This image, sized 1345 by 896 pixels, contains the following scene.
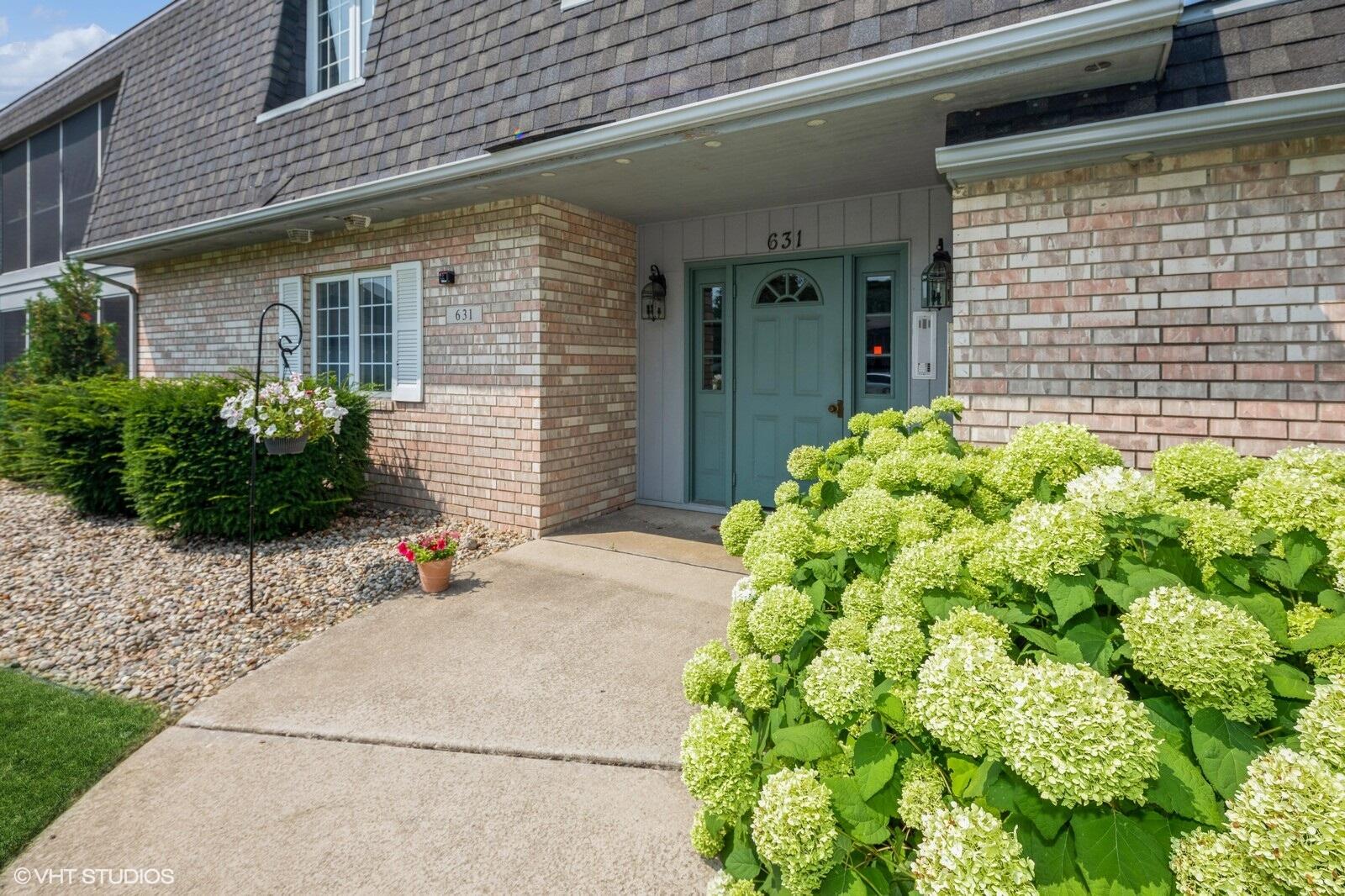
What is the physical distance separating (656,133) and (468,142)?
1.87 metres

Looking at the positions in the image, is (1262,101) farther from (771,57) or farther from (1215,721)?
(1215,721)

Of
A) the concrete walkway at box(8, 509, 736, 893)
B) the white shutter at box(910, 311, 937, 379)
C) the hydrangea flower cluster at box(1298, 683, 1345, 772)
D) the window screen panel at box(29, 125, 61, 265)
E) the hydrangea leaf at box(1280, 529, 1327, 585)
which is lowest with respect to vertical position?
the concrete walkway at box(8, 509, 736, 893)

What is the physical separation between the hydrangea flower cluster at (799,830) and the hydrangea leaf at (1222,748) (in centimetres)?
67

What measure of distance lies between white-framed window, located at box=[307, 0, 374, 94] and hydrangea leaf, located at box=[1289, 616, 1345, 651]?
867 cm

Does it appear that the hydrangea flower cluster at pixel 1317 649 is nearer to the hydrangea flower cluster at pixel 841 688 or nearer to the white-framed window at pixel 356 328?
the hydrangea flower cluster at pixel 841 688

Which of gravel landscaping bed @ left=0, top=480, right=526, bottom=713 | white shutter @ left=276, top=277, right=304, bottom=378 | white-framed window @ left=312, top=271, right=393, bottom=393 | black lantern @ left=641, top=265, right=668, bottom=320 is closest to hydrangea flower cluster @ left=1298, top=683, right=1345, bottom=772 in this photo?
gravel landscaping bed @ left=0, top=480, right=526, bottom=713

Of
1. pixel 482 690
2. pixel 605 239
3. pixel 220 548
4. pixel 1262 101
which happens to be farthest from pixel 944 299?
pixel 220 548

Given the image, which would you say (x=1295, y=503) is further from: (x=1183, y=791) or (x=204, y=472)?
(x=204, y=472)

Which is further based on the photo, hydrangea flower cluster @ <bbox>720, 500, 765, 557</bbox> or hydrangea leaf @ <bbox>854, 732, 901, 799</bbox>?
hydrangea flower cluster @ <bbox>720, 500, 765, 557</bbox>

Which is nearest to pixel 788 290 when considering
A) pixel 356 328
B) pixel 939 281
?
pixel 939 281

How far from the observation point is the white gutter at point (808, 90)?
3154mm

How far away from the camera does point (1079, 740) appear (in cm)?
114

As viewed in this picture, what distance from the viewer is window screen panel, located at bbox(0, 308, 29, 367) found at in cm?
1278

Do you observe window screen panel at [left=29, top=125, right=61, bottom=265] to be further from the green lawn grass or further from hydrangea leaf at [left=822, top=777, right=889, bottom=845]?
hydrangea leaf at [left=822, top=777, right=889, bottom=845]
